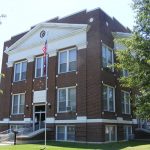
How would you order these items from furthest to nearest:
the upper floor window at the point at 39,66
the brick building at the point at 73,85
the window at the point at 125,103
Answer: the upper floor window at the point at 39,66 → the window at the point at 125,103 → the brick building at the point at 73,85

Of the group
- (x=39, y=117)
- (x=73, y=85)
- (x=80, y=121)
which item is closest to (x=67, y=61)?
(x=73, y=85)

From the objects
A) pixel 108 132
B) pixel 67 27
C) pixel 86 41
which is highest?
pixel 67 27

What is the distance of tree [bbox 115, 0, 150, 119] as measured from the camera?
54.0ft

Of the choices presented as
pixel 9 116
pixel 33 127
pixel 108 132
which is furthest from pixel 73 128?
pixel 9 116

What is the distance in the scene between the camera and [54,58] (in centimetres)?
3012

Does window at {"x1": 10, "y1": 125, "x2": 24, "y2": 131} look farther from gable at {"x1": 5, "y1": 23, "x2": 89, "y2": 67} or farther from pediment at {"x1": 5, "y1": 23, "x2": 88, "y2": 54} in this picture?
pediment at {"x1": 5, "y1": 23, "x2": 88, "y2": 54}

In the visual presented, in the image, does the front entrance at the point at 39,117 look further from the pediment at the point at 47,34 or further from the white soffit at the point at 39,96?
Result: the pediment at the point at 47,34

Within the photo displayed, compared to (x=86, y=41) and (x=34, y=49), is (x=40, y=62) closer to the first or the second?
(x=34, y=49)

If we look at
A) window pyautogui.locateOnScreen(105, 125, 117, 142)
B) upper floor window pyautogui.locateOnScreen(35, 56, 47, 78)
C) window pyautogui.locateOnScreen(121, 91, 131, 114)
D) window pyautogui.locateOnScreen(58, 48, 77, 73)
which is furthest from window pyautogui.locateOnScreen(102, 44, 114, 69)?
upper floor window pyautogui.locateOnScreen(35, 56, 47, 78)

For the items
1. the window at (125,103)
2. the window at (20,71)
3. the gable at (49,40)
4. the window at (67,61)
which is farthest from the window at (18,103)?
the window at (125,103)

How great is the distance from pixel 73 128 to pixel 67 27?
10299mm

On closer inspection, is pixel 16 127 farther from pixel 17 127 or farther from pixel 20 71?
pixel 20 71

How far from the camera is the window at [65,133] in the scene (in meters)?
26.8

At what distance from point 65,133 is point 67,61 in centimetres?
716
